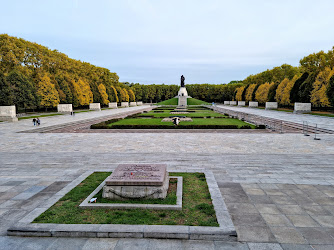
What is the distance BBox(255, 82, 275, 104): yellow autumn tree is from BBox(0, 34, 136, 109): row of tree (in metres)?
53.4

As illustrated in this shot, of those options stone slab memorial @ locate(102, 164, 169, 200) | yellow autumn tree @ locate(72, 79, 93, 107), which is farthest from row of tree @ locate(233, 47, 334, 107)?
yellow autumn tree @ locate(72, 79, 93, 107)

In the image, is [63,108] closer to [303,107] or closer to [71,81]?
[71,81]

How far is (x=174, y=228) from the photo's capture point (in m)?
5.06

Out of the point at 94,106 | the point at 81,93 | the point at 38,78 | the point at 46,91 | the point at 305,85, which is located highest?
the point at 38,78

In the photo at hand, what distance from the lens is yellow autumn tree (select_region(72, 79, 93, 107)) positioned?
2276 inches

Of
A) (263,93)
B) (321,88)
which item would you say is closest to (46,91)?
(321,88)

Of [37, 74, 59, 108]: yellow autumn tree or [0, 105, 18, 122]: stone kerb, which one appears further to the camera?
[37, 74, 59, 108]: yellow autumn tree

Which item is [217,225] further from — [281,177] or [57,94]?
[57,94]

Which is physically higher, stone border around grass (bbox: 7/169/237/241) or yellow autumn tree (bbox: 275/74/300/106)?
yellow autumn tree (bbox: 275/74/300/106)

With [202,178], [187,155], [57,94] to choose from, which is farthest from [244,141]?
[57,94]

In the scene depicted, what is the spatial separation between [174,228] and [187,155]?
25.4 feet

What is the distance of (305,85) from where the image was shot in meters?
47.5

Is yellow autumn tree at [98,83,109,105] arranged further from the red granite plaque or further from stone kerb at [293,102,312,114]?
the red granite plaque

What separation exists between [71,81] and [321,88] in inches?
2301
